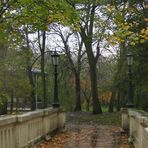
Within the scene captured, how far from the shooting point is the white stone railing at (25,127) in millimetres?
8914

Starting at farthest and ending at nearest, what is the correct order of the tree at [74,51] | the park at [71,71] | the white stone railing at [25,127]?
the tree at [74,51] < the park at [71,71] < the white stone railing at [25,127]

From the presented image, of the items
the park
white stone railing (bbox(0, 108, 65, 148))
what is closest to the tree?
the park

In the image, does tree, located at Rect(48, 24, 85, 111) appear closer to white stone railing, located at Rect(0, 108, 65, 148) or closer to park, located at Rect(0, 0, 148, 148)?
park, located at Rect(0, 0, 148, 148)

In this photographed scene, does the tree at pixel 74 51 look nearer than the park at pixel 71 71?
No

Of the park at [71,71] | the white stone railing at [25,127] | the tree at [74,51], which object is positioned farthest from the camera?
the tree at [74,51]

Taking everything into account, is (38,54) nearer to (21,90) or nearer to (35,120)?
(21,90)

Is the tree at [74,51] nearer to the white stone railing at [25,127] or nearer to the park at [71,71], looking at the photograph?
the park at [71,71]

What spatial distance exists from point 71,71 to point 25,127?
31559 mm

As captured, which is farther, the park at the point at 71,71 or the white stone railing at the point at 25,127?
→ the park at the point at 71,71

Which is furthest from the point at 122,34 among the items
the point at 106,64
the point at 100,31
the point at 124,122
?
the point at 106,64

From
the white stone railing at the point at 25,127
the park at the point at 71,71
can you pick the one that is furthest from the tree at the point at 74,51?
the white stone railing at the point at 25,127

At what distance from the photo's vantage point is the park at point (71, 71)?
12477mm

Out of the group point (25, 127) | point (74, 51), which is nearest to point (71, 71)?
point (74, 51)

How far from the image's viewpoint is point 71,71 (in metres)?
42.5
